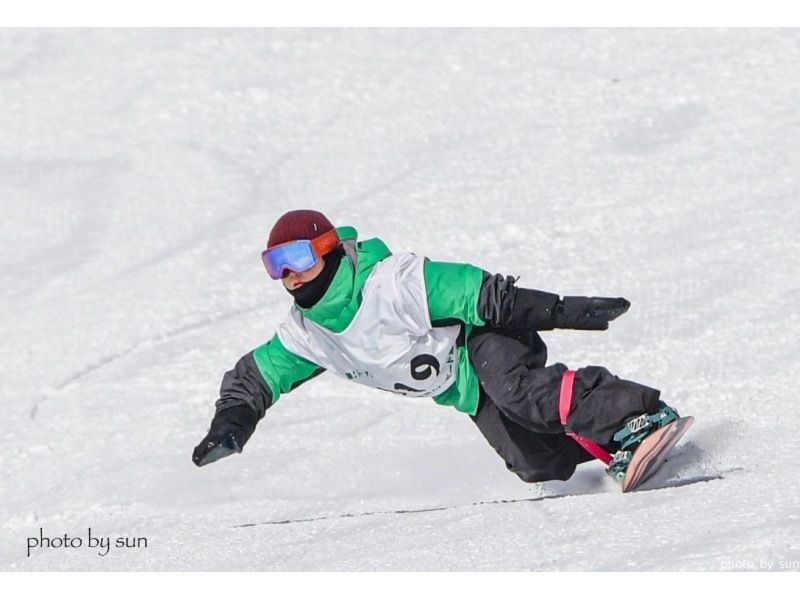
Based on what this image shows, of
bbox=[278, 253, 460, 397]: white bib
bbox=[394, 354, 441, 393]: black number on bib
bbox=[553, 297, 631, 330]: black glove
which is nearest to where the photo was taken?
bbox=[553, 297, 631, 330]: black glove

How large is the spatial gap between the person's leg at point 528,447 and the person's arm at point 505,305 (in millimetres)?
586

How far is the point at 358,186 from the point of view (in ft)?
28.0

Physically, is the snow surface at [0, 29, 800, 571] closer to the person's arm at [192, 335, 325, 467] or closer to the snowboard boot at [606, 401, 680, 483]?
the snowboard boot at [606, 401, 680, 483]

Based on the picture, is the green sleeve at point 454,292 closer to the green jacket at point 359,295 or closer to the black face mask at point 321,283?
the green jacket at point 359,295

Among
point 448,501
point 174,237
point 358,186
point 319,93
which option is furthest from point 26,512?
point 319,93

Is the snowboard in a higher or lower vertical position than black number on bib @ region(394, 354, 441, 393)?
lower

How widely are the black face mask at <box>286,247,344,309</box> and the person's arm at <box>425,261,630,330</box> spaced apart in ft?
0.98

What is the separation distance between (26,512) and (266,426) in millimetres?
1134

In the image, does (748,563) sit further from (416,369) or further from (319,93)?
(319,93)

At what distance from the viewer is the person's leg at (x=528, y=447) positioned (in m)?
5.34

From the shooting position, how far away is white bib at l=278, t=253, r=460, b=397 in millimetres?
4832

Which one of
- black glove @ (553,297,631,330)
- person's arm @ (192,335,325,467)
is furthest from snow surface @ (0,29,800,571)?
black glove @ (553,297,631,330)

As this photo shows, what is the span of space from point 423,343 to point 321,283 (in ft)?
1.33

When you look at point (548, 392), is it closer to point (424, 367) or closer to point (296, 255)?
point (424, 367)
